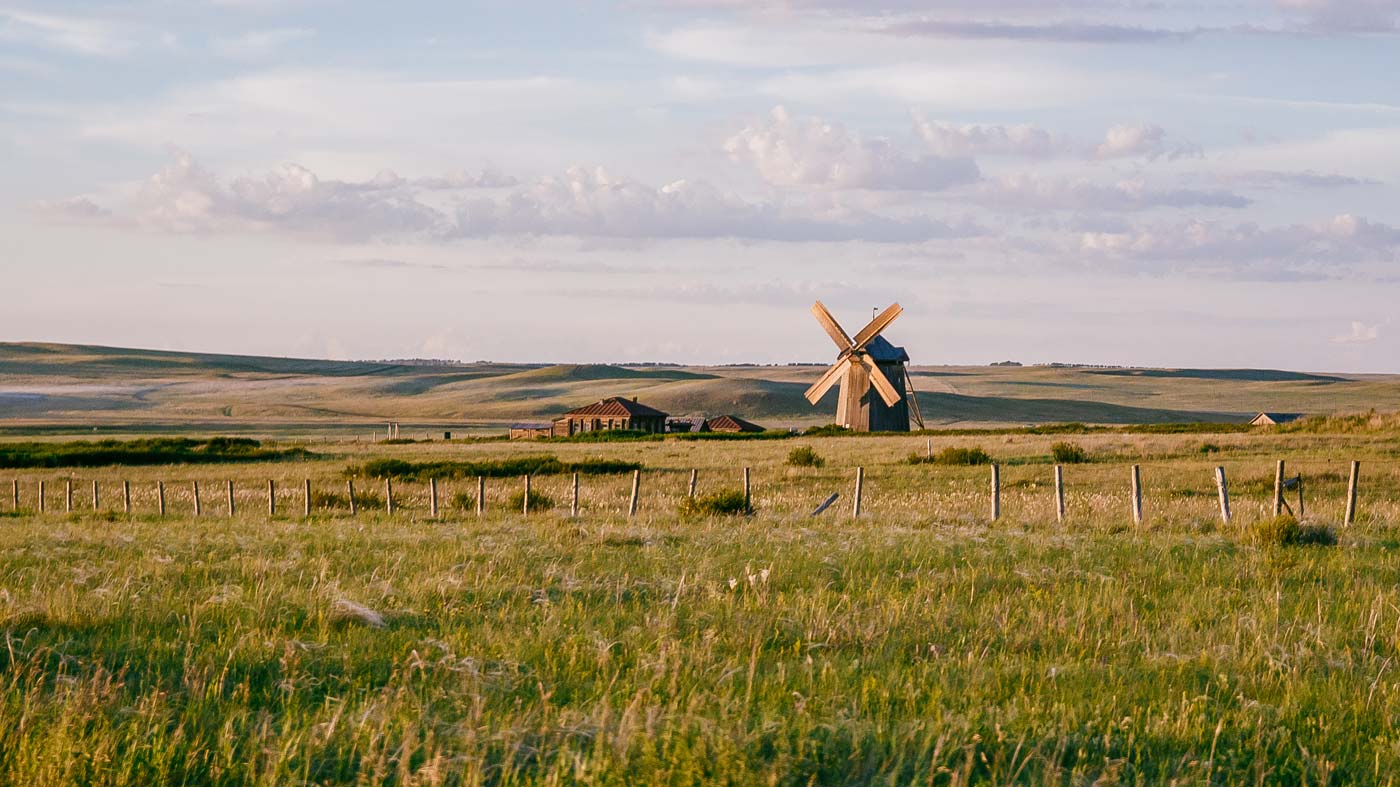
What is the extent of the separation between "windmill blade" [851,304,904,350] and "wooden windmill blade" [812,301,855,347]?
3.46ft

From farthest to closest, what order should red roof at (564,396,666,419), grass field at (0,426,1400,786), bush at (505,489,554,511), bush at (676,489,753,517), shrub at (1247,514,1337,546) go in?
red roof at (564,396,666,419)
bush at (505,489,554,511)
bush at (676,489,753,517)
shrub at (1247,514,1337,546)
grass field at (0,426,1400,786)

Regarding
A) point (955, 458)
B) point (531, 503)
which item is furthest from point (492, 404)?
point (531, 503)

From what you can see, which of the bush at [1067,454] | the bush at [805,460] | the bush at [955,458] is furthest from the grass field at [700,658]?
the bush at [1067,454]

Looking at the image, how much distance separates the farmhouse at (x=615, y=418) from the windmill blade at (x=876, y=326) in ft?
80.6

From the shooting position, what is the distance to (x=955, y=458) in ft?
145

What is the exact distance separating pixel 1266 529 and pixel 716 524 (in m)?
7.38

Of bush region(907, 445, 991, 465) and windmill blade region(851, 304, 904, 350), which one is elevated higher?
windmill blade region(851, 304, 904, 350)

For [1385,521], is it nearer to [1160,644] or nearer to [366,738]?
[1160,644]

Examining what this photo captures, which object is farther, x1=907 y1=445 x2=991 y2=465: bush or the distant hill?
the distant hill

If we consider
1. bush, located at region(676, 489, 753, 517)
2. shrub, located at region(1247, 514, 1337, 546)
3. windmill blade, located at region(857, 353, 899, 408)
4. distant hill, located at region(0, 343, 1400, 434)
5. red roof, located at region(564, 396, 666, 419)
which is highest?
windmill blade, located at region(857, 353, 899, 408)

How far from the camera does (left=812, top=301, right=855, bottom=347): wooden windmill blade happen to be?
7725 cm

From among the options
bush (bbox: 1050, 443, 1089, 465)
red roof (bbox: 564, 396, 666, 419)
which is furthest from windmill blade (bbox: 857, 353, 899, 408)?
bush (bbox: 1050, 443, 1089, 465)

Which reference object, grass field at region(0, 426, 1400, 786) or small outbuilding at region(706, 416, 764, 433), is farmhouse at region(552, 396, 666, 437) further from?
grass field at region(0, 426, 1400, 786)

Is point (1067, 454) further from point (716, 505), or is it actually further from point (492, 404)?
point (492, 404)
